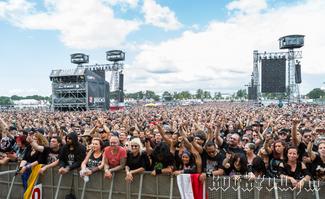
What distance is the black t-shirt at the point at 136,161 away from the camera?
195 inches

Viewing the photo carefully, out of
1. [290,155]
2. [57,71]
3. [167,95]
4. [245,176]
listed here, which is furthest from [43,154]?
[167,95]

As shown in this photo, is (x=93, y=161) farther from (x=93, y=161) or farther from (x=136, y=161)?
(x=136, y=161)

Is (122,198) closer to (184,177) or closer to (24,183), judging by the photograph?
(184,177)

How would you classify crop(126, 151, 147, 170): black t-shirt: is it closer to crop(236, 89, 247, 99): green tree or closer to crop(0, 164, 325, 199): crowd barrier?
crop(0, 164, 325, 199): crowd barrier

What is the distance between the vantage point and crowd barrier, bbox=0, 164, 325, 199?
4.23 meters

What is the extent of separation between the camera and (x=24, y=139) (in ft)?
21.2

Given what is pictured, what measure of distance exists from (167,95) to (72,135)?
450 ft

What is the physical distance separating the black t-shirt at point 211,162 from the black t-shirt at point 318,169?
142 cm

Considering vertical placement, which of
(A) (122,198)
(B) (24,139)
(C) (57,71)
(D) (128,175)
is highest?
(C) (57,71)

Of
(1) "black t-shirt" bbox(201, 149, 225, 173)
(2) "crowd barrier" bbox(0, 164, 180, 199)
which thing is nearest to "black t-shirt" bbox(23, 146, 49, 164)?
(2) "crowd barrier" bbox(0, 164, 180, 199)

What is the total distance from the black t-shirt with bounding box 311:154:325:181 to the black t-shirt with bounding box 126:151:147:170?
2.75 meters

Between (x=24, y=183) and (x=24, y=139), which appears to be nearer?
(x=24, y=183)

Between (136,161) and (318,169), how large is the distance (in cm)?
296

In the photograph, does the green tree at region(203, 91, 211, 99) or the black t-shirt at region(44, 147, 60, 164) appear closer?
the black t-shirt at region(44, 147, 60, 164)
